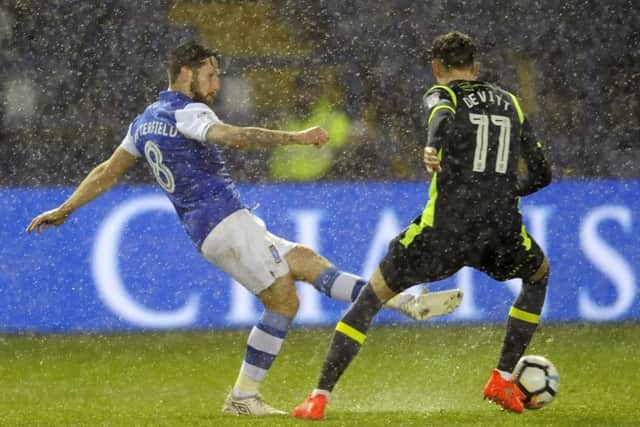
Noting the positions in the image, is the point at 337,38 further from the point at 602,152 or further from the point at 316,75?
the point at 602,152

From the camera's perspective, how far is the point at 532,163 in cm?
677

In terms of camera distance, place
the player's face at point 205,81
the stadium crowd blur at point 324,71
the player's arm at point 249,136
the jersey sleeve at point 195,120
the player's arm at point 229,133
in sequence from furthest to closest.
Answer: the stadium crowd blur at point 324,71 → the player's face at point 205,81 → the jersey sleeve at point 195,120 → the player's arm at point 249,136 → the player's arm at point 229,133

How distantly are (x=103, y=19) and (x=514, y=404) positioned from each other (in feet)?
22.5

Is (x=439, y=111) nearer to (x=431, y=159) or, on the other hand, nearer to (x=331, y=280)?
(x=431, y=159)

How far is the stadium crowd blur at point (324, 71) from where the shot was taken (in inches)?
469

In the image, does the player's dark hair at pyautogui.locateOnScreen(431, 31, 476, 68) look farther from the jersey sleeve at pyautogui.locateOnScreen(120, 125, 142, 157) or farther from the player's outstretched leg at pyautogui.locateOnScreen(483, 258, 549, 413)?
the jersey sleeve at pyautogui.locateOnScreen(120, 125, 142, 157)

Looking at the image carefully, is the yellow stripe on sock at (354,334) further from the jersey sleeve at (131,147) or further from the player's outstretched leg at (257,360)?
the jersey sleeve at (131,147)

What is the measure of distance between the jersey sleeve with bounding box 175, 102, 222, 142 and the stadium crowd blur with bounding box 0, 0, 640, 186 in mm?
4707

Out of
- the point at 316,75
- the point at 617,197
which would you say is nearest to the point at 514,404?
the point at 617,197

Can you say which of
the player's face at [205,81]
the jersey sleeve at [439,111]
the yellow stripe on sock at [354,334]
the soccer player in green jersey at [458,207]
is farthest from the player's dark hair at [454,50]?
the yellow stripe on sock at [354,334]

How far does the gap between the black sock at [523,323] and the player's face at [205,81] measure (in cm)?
166

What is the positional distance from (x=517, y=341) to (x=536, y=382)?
0.20 metres

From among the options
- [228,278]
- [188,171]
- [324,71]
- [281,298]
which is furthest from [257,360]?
[324,71]

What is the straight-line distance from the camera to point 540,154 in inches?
267
